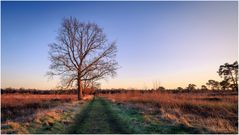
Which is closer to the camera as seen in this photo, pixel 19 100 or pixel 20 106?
pixel 20 106

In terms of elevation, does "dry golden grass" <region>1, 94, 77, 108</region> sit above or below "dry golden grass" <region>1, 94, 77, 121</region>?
above

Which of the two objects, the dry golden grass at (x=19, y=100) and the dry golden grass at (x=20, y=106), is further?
the dry golden grass at (x=19, y=100)

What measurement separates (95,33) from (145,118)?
67.1 feet

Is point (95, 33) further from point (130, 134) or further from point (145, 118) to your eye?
point (130, 134)

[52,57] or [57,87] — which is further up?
[52,57]

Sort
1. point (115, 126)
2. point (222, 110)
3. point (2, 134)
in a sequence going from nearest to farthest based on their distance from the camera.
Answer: point (2, 134)
point (115, 126)
point (222, 110)

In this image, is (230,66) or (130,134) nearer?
(130,134)

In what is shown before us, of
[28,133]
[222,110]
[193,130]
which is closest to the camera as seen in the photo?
[28,133]

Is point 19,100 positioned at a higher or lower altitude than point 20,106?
higher

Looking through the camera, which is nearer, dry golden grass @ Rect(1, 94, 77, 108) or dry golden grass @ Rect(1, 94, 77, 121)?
dry golden grass @ Rect(1, 94, 77, 121)

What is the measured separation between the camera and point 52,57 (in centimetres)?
2931

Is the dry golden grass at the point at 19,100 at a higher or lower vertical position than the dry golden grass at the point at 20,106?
higher

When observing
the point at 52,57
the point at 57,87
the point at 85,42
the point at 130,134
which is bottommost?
the point at 130,134

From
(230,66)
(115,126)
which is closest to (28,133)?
(115,126)
